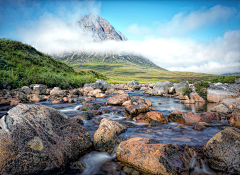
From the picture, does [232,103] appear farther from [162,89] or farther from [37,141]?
[37,141]

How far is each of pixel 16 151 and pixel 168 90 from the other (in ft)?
94.0

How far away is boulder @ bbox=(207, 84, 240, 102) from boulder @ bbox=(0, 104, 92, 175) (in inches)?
720

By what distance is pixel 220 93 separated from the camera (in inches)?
666

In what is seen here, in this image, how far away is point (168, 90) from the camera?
2884cm

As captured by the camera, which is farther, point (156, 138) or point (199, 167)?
point (156, 138)

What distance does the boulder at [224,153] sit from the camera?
4.53 meters

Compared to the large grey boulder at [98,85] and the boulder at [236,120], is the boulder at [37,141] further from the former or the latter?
the large grey boulder at [98,85]

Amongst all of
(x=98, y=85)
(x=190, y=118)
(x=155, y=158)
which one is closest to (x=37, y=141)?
(x=155, y=158)

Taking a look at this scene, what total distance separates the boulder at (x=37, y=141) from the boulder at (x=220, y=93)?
60.0 feet

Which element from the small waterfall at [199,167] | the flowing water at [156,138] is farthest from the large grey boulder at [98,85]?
the small waterfall at [199,167]

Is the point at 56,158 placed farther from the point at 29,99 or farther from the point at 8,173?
the point at 29,99

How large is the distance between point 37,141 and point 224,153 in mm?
6533

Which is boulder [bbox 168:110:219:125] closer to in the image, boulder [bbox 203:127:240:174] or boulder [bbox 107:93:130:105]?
boulder [bbox 203:127:240:174]

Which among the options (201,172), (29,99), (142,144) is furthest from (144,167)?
(29,99)
